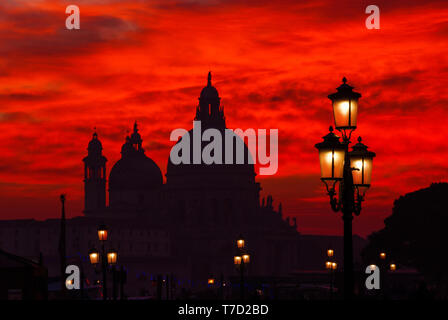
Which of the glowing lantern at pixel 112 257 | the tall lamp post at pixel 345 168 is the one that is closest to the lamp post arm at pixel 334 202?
the tall lamp post at pixel 345 168

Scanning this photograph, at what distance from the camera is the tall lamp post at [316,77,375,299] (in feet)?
77.0

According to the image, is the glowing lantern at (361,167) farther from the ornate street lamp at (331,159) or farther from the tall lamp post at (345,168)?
the ornate street lamp at (331,159)

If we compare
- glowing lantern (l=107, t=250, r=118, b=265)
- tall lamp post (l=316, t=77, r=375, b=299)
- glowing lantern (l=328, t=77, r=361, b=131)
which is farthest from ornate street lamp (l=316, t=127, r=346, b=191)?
glowing lantern (l=107, t=250, r=118, b=265)

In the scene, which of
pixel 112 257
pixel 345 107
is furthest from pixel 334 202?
pixel 112 257

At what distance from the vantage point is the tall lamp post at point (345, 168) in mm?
23484

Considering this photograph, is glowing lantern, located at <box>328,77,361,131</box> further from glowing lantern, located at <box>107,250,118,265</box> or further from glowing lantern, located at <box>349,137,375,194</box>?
glowing lantern, located at <box>107,250,118,265</box>

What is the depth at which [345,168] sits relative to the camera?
23.5 meters

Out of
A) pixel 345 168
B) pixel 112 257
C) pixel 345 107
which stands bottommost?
pixel 112 257

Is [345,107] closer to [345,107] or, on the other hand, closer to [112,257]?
[345,107]
